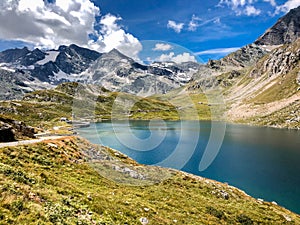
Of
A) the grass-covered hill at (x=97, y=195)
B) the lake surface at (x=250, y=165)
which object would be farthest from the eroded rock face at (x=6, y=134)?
the lake surface at (x=250, y=165)

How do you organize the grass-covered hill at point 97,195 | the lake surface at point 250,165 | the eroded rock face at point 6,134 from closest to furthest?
the grass-covered hill at point 97,195 < the eroded rock face at point 6,134 < the lake surface at point 250,165

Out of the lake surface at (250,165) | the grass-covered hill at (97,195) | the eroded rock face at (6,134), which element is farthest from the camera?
the lake surface at (250,165)

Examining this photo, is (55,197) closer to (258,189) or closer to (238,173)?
(258,189)

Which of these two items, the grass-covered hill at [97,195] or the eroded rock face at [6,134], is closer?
the grass-covered hill at [97,195]

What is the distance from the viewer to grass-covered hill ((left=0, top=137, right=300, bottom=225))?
14.0 m

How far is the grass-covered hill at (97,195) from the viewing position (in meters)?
14.0

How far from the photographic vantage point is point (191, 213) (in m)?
25.3

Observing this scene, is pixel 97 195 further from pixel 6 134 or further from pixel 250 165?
pixel 250 165

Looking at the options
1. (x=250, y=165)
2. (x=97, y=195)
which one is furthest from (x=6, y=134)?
(x=250, y=165)

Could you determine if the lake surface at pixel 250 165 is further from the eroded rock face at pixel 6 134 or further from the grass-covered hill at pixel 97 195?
the eroded rock face at pixel 6 134

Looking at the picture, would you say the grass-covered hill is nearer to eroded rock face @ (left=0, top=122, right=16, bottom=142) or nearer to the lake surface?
eroded rock face @ (left=0, top=122, right=16, bottom=142)

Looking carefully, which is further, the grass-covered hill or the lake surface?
the lake surface

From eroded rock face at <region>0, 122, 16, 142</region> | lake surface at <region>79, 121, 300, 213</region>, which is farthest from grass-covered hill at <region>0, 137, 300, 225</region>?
lake surface at <region>79, 121, 300, 213</region>

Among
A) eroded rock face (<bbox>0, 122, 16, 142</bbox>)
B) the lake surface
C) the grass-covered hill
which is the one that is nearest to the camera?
the grass-covered hill
